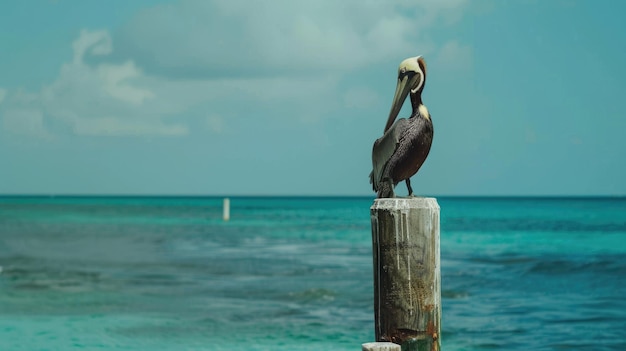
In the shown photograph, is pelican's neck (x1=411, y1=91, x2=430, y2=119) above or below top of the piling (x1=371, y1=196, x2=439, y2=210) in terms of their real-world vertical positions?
above

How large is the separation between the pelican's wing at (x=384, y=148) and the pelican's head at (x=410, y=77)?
192 mm

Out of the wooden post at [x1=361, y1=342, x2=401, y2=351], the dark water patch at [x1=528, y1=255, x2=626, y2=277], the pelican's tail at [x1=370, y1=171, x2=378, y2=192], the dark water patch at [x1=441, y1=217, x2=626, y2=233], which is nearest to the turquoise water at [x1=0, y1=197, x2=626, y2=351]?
the dark water patch at [x1=528, y1=255, x2=626, y2=277]

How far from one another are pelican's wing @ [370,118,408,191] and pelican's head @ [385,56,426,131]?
0.19 m

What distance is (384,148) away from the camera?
585cm

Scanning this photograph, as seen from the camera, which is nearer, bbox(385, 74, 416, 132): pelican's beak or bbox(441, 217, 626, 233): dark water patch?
bbox(385, 74, 416, 132): pelican's beak

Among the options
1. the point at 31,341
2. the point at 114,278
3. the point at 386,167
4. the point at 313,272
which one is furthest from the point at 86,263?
the point at 386,167

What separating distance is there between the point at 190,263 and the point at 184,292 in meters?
6.76

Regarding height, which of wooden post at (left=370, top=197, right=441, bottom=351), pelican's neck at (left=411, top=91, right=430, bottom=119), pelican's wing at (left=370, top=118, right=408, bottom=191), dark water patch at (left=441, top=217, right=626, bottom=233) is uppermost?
pelican's neck at (left=411, top=91, right=430, bottom=119)

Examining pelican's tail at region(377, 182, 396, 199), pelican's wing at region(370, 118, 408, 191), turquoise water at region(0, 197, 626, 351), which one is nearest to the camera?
pelican's tail at region(377, 182, 396, 199)

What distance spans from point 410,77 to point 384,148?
0.48m

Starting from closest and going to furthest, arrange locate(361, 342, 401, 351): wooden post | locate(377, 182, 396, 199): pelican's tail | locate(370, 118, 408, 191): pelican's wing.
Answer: locate(361, 342, 401, 351): wooden post < locate(377, 182, 396, 199): pelican's tail < locate(370, 118, 408, 191): pelican's wing

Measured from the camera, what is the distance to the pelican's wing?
18.7 ft

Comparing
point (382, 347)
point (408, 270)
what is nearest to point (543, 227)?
point (408, 270)

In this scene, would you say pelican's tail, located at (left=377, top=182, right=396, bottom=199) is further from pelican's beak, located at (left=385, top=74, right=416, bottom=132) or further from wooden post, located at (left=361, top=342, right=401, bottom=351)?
wooden post, located at (left=361, top=342, right=401, bottom=351)
